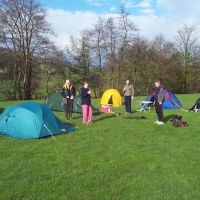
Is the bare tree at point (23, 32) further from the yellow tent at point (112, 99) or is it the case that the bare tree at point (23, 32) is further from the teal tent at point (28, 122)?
the teal tent at point (28, 122)

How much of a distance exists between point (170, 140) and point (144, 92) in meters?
38.1

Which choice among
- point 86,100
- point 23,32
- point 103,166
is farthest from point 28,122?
point 23,32

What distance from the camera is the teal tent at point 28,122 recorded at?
12266 millimetres

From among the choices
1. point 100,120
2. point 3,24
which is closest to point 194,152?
point 100,120

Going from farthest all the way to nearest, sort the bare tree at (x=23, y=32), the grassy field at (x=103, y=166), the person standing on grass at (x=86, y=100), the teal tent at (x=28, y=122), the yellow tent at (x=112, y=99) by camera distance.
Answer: the bare tree at (x=23, y=32)
the yellow tent at (x=112, y=99)
the person standing on grass at (x=86, y=100)
the teal tent at (x=28, y=122)
the grassy field at (x=103, y=166)

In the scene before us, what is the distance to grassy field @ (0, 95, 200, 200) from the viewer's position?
274 inches

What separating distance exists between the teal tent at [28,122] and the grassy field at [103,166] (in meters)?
0.42

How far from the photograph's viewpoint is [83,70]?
49125mm

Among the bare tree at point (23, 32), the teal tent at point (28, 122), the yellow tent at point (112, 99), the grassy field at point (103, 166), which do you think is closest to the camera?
the grassy field at point (103, 166)

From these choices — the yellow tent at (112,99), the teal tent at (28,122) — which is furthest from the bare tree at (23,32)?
the teal tent at (28,122)

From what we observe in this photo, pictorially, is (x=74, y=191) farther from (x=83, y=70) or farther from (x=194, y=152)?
(x=83, y=70)

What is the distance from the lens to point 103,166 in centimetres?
877

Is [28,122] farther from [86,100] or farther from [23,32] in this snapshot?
[23,32]

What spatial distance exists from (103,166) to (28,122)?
172 inches
